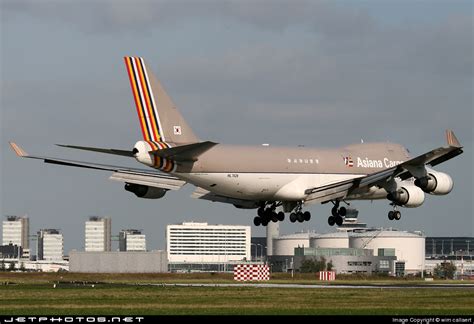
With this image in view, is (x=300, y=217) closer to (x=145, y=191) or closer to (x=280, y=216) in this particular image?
(x=280, y=216)

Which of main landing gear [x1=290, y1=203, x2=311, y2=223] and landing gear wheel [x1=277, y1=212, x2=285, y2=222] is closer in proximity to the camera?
main landing gear [x1=290, y1=203, x2=311, y2=223]

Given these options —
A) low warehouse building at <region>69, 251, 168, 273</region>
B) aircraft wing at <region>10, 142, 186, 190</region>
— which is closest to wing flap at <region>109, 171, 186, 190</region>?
aircraft wing at <region>10, 142, 186, 190</region>

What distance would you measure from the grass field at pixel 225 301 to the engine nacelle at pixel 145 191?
296 inches

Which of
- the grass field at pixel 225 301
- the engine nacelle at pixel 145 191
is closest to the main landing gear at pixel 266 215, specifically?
the engine nacelle at pixel 145 191

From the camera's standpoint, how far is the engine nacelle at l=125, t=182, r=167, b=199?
71.5 meters

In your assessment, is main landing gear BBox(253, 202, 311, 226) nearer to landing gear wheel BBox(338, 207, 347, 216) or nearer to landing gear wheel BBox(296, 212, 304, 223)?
landing gear wheel BBox(296, 212, 304, 223)

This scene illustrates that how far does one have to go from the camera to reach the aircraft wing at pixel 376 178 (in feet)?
230

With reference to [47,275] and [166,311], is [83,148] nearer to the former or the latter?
[166,311]

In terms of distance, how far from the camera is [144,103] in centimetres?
Answer: 6669

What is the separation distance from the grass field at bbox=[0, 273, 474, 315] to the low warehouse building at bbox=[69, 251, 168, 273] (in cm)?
7226

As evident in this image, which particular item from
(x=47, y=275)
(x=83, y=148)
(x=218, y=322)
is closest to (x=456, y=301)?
(x=218, y=322)

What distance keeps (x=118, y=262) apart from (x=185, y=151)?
81989 millimetres

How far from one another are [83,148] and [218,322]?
83.8 feet

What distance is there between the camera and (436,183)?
72938 mm
